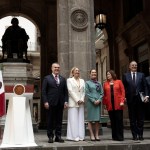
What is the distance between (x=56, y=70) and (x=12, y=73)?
5.01 metres

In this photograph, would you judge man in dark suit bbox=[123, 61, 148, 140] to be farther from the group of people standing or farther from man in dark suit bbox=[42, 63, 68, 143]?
man in dark suit bbox=[42, 63, 68, 143]

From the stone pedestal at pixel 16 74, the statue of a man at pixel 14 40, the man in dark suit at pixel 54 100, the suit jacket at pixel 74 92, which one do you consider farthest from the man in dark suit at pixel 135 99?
the statue of a man at pixel 14 40

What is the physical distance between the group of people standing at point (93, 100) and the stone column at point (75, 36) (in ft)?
5.85

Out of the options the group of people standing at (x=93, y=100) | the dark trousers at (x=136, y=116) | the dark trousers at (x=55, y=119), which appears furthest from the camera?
the dark trousers at (x=136, y=116)

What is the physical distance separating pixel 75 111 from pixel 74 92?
0.53 metres

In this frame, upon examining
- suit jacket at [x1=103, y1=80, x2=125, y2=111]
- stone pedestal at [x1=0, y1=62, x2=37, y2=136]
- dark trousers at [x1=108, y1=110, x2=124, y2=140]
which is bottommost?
dark trousers at [x1=108, y1=110, x2=124, y2=140]

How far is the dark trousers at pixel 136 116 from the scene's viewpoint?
10555 mm

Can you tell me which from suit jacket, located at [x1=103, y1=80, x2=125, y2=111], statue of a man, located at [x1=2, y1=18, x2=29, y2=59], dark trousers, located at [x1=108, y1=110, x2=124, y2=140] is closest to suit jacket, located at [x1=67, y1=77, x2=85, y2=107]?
suit jacket, located at [x1=103, y1=80, x2=125, y2=111]

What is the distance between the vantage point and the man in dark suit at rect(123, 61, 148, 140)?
10.6 m

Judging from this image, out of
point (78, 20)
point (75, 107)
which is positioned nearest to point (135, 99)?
point (75, 107)

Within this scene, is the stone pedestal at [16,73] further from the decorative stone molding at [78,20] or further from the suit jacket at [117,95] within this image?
the suit jacket at [117,95]

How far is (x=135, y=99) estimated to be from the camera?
10625 millimetres

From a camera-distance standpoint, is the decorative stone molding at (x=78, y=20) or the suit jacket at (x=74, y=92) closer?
the suit jacket at (x=74, y=92)

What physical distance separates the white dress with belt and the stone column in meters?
1.86
